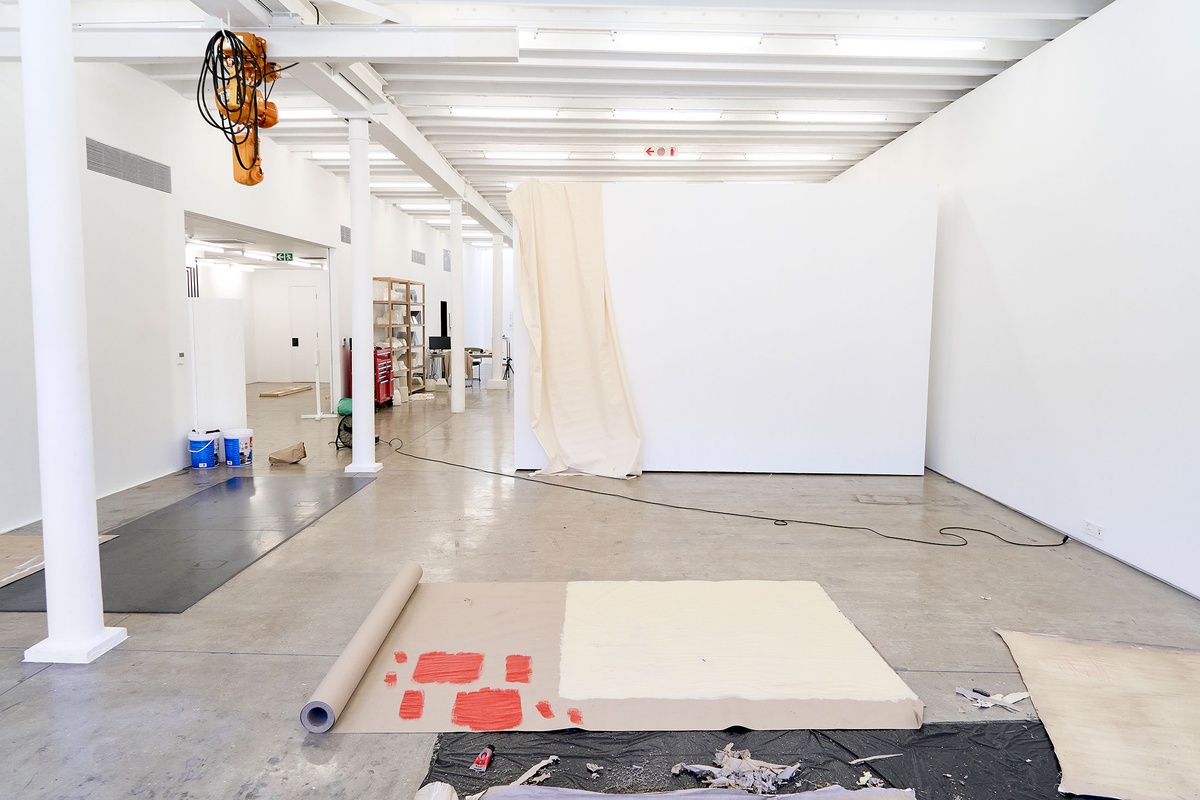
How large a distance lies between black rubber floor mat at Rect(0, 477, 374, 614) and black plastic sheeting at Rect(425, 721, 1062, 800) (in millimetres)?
2021

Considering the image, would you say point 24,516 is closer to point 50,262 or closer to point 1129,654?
point 50,262

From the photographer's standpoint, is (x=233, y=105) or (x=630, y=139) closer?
(x=233, y=105)

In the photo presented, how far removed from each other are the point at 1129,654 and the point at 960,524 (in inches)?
77.3

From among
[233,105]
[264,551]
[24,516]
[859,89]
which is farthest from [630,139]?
[24,516]

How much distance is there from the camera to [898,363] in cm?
641

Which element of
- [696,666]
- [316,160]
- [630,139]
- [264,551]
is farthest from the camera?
[316,160]

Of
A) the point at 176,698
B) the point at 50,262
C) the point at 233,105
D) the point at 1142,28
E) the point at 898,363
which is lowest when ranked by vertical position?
the point at 176,698

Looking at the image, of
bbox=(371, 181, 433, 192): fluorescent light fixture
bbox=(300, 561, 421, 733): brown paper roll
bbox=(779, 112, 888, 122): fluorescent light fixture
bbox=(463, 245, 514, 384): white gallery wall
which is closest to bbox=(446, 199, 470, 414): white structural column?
bbox=(371, 181, 433, 192): fluorescent light fixture

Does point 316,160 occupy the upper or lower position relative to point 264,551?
upper

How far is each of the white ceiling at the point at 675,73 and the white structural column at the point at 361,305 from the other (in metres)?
0.68

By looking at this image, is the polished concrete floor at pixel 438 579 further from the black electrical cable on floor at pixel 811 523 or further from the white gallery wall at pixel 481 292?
the white gallery wall at pixel 481 292

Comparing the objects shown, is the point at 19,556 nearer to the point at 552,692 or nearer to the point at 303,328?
the point at 552,692

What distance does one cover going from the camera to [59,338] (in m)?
2.80

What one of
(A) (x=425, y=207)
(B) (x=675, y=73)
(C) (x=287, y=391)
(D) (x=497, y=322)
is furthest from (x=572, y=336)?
(D) (x=497, y=322)
